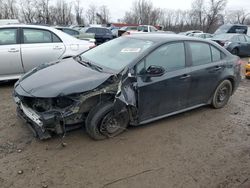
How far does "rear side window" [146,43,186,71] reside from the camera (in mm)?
4105

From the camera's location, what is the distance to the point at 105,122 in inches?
149

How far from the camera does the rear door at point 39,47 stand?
6.23 m

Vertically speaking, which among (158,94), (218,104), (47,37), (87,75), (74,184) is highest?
(47,37)

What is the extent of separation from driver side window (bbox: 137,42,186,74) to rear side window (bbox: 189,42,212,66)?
9.8 inches

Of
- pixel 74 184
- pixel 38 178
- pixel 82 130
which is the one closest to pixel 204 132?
pixel 82 130

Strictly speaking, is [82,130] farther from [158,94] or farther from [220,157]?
[220,157]

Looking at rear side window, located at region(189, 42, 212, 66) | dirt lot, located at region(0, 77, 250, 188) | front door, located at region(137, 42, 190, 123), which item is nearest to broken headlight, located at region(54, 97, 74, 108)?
dirt lot, located at region(0, 77, 250, 188)

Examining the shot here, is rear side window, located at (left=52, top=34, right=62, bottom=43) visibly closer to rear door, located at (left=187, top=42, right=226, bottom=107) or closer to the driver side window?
the driver side window

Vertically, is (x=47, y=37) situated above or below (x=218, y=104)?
above

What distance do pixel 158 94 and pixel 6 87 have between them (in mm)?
4138

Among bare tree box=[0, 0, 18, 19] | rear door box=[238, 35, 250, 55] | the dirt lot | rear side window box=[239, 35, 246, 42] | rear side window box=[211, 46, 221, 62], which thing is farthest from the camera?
bare tree box=[0, 0, 18, 19]

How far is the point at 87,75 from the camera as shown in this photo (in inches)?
149

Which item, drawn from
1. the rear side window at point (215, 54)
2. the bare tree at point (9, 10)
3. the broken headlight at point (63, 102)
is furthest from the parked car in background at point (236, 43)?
the bare tree at point (9, 10)

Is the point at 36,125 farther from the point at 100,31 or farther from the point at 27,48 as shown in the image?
the point at 100,31
